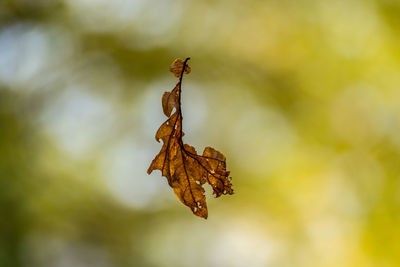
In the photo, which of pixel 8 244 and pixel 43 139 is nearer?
pixel 8 244

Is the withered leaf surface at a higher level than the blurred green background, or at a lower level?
lower

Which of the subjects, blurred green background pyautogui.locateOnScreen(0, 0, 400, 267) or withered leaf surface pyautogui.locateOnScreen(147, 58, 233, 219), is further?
blurred green background pyautogui.locateOnScreen(0, 0, 400, 267)

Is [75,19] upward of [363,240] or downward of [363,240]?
upward

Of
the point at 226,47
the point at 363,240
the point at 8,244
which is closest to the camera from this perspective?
the point at 8,244

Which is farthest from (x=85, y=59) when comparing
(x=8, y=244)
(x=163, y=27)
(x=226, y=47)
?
(x=8, y=244)

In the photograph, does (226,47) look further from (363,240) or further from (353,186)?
(363,240)
